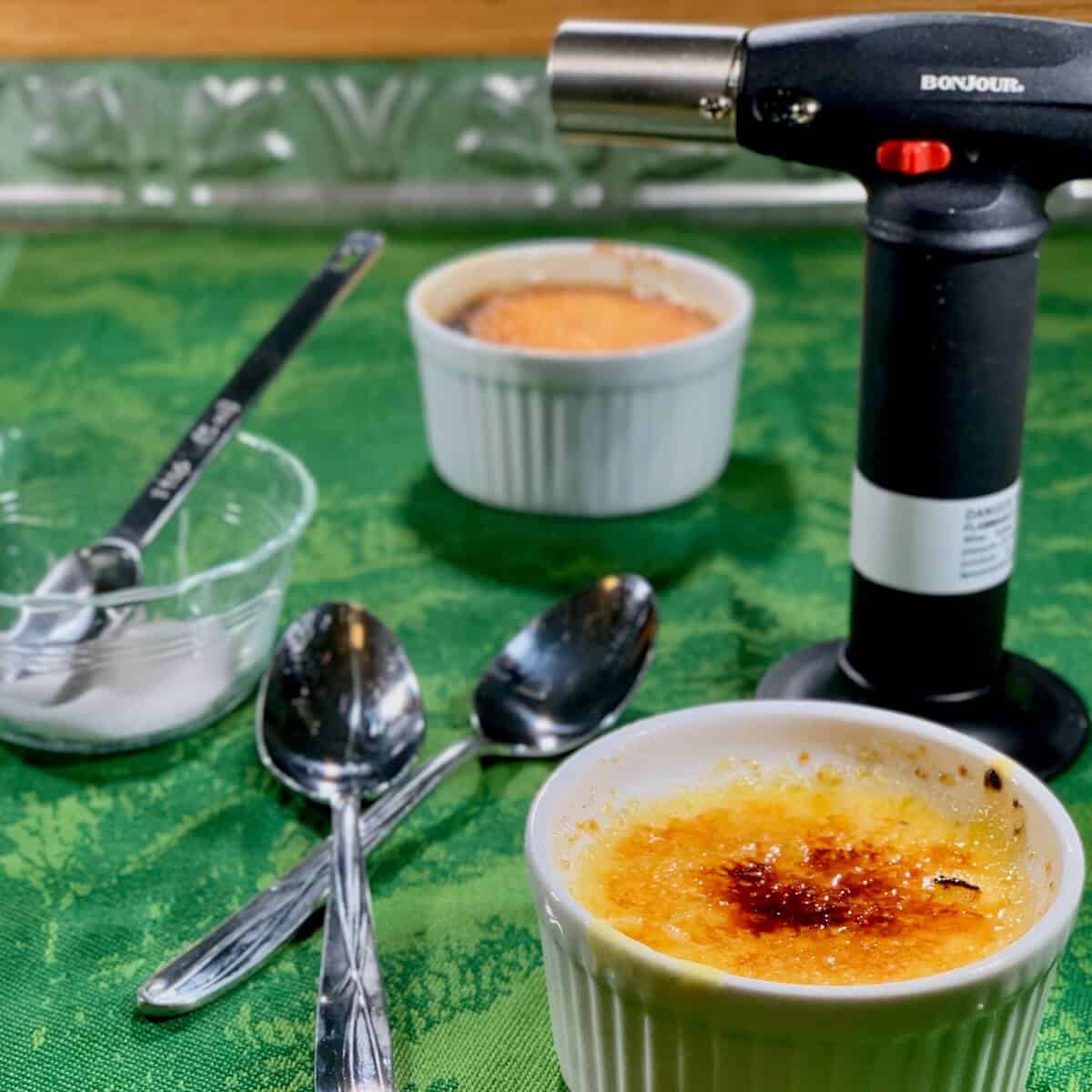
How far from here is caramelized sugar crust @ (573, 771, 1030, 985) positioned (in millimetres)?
492

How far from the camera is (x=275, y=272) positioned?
127cm

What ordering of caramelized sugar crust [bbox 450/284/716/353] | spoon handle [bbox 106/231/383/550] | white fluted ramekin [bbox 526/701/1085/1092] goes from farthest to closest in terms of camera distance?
caramelized sugar crust [bbox 450/284/716/353] → spoon handle [bbox 106/231/383/550] → white fluted ramekin [bbox 526/701/1085/1092]

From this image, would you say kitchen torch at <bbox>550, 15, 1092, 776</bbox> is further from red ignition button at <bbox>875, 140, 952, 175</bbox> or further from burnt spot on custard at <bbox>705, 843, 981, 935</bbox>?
burnt spot on custard at <bbox>705, 843, 981, 935</bbox>

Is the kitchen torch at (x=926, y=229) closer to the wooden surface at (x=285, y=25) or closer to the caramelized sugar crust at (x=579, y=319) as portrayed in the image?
the caramelized sugar crust at (x=579, y=319)

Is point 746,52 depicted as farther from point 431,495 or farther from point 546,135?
point 546,135

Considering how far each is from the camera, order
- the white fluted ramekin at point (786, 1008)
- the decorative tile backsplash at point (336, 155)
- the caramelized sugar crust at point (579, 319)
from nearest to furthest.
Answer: the white fluted ramekin at point (786, 1008) < the caramelized sugar crust at point (579, 319) < the decorative tile backsplash at point (336, 155)

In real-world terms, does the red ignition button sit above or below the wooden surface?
above

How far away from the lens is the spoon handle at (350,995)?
514 millimetres

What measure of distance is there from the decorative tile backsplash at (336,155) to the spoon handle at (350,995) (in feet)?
2.76

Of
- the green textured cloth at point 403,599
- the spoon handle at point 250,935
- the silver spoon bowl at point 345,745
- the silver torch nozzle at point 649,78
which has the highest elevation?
the silver torch nozzle at point 649,78

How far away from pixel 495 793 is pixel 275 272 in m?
0.69

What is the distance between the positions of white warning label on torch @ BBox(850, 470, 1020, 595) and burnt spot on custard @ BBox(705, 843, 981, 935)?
154 millimetres

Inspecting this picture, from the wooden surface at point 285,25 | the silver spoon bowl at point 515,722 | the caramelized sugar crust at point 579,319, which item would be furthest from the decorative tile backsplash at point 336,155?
the silver spoon bowl at point 515,722

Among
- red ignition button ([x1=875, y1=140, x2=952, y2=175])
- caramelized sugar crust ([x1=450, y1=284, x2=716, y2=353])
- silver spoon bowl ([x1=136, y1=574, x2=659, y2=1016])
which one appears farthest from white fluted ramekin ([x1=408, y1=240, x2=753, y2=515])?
red ignition button ([x1=875, y1=140, x2=952, y2=175])
